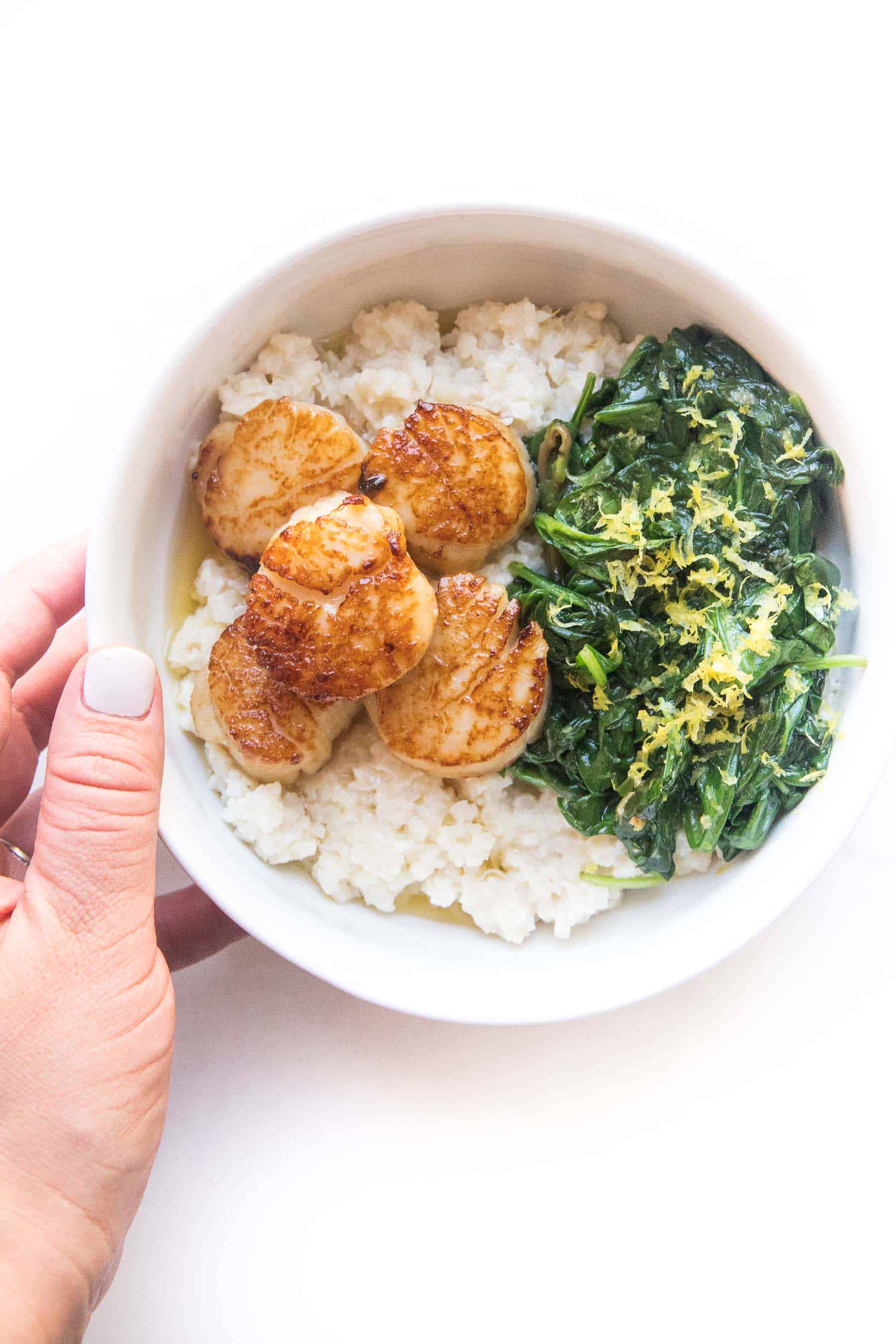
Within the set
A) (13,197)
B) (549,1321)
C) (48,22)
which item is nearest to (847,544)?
(549,1321)

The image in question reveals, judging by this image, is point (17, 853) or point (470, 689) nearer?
point (470, 689)

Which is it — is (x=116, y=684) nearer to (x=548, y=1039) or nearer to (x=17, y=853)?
(x=17, y=853)

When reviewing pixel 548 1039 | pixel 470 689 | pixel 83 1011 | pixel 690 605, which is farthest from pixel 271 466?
pixel 548 1039

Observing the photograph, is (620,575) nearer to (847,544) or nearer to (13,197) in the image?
(847,544)

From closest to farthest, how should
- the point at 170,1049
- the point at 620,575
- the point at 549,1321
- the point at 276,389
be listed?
1. the point at 170,1049
2. the point at 620,575
3. the point at 276,389
4. the point at 549,1321

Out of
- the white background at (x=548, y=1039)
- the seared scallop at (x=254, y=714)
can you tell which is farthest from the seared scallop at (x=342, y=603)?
the white background at (x=548, y=1039)

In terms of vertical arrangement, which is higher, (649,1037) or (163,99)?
(163,99)

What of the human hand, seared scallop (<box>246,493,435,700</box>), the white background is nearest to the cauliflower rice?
seared scallop (<box>246,493,435,700</box>)
